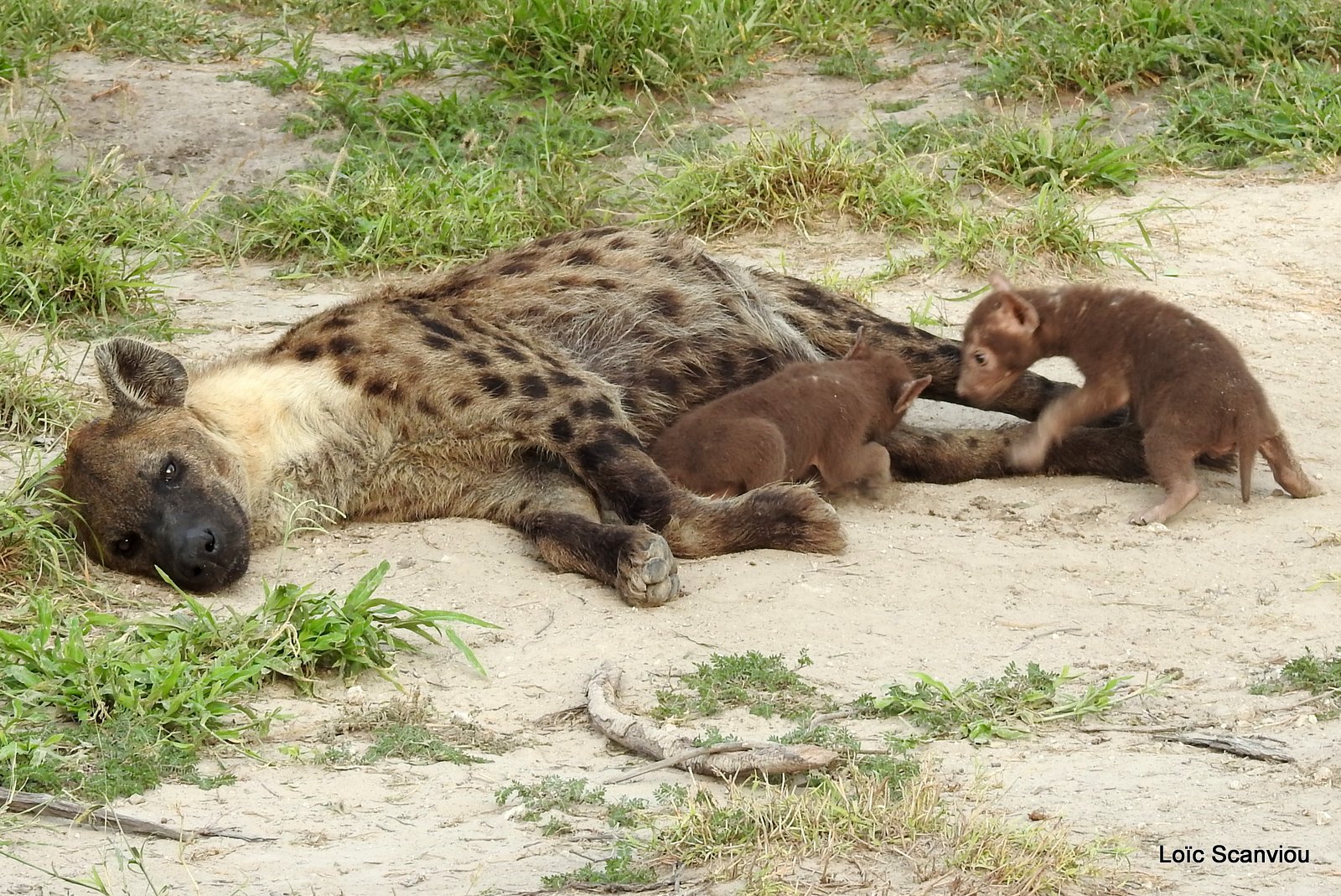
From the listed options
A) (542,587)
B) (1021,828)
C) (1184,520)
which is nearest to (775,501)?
(542,587)

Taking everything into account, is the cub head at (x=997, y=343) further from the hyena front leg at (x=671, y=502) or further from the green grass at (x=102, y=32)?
the green grass at (x=102, y=32)

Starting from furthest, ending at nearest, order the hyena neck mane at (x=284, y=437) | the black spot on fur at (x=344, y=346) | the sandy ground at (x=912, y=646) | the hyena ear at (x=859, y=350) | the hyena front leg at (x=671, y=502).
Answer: the hyena ear at (x=859, y=350) → the black spot on fur at (x=344, y=346) → the hyena neck mane at (x=284, y=437) → the hyena front leg at (x=671, y=502) → the sandy ground at (x=912, y=646)

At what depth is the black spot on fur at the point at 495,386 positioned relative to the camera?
455 cm

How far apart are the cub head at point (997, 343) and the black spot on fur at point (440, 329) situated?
4.77 feet

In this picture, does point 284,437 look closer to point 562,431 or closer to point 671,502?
point 562,431

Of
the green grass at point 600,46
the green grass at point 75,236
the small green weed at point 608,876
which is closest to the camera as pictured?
the small green weed at point 608,876

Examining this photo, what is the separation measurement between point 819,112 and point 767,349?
2512 millimetres

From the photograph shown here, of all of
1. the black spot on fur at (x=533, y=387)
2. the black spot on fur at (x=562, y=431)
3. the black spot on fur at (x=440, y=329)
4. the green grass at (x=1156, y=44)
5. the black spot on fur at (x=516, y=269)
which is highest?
the green grass at (x=1156, y=44)

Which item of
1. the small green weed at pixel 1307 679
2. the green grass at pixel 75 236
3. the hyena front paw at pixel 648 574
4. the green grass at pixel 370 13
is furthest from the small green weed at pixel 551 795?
the green grass at pixel 370 13

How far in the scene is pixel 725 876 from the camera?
8.07ft

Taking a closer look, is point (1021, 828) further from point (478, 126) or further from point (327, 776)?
point (478, 126)

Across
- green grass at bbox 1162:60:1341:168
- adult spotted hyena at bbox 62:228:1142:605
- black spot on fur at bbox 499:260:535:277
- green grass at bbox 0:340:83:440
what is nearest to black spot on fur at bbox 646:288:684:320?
adult spotted hyena at bbox 62:228:1142:605

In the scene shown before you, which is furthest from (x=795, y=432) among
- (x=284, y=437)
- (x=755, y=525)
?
(x=284, y=437)

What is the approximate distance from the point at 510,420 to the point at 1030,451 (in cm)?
146
